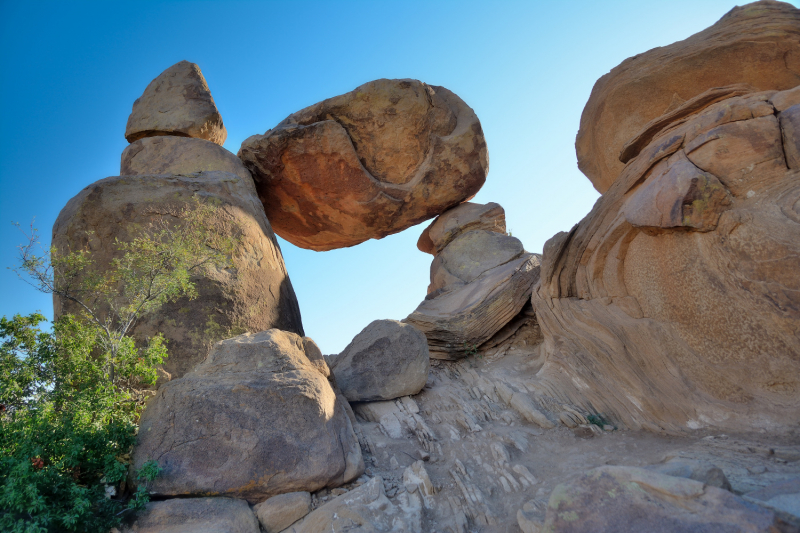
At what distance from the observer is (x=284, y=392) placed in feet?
18.0

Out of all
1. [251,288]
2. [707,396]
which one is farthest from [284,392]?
[707,396]

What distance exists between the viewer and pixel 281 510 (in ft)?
15.6

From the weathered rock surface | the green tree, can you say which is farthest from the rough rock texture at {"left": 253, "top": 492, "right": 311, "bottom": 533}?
the weathered rock surface

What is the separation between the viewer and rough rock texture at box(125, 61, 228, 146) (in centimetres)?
1248

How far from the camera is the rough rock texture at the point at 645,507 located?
116 inches

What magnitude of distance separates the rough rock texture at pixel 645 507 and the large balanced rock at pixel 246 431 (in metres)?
2.84

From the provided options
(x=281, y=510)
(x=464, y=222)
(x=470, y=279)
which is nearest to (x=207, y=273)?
(x=281, y=510)

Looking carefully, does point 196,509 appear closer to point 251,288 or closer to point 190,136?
point 251,288

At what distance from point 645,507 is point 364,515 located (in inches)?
107

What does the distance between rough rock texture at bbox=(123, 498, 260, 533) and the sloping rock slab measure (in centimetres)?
591

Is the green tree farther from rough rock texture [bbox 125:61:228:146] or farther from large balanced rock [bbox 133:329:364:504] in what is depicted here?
rough rock texture [bbox 125:61:228:146]

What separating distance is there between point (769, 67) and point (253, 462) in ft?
32.1

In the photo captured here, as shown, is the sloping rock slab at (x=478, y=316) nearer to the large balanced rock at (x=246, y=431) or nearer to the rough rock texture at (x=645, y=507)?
the large balanced rock at (x=246, y=431)

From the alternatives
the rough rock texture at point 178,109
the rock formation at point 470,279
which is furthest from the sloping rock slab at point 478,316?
the rough rock texture at point 178,109
